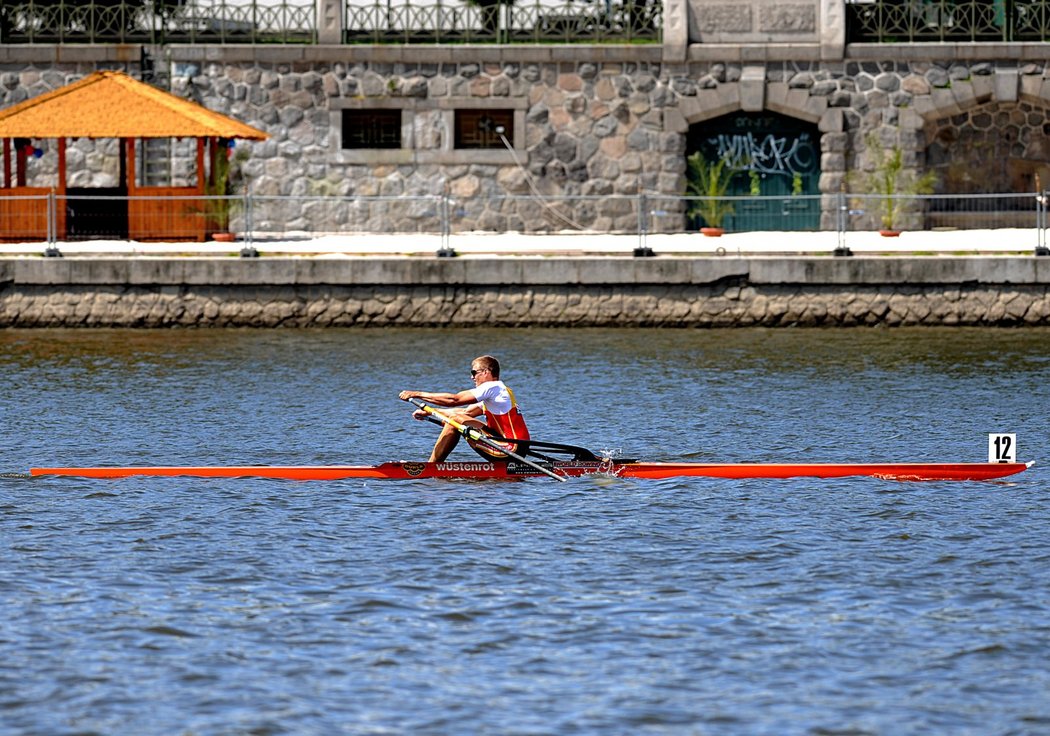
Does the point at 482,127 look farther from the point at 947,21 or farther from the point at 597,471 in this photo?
the point at 597,471

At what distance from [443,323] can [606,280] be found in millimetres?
2454

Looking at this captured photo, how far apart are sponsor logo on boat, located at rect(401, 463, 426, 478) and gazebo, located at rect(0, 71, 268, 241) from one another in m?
14.4

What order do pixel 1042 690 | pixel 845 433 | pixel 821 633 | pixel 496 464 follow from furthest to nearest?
1. pixel 845 433
2. pixel 496 464
3. pixel 821 633
4. pixel 1042 690

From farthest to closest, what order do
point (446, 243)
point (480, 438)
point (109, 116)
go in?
point (109, 116), point (446, 243), point (480, 438)

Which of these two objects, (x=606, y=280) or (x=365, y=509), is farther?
(x=606, y=280)

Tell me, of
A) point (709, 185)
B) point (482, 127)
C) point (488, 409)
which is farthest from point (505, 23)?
point (488, 409)

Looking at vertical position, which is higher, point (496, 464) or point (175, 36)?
point (175, 36)

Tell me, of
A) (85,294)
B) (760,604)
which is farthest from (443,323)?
(760,604)

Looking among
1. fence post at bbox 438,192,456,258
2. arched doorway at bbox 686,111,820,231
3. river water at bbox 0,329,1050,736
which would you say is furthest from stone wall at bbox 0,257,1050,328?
arched doorway at bbox 686,111,820,231

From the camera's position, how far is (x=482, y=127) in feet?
115

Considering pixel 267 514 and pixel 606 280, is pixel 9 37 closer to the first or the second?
pixel 606 280

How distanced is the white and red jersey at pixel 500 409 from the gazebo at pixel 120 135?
47.4ft

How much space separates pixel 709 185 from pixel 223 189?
327 inches

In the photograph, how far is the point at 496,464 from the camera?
57.0ft
